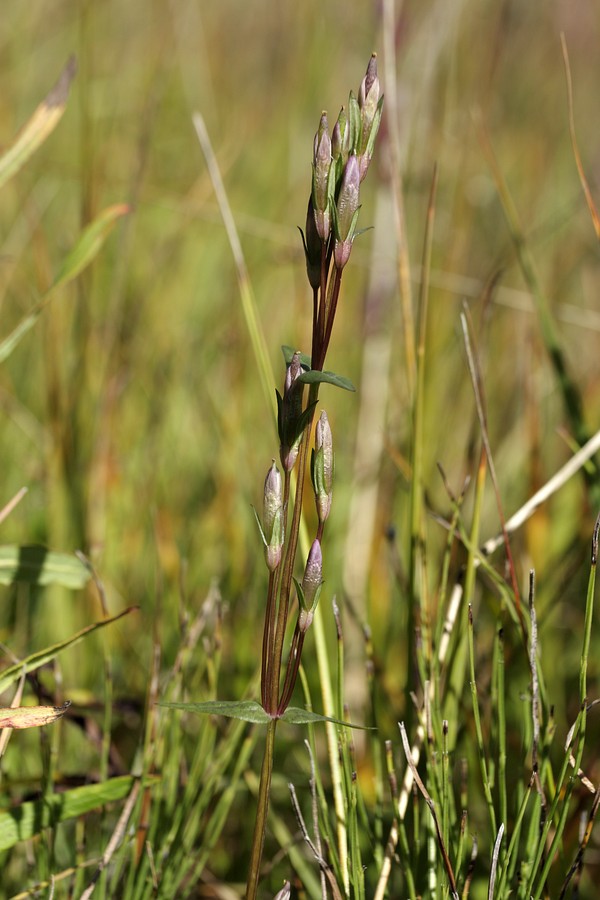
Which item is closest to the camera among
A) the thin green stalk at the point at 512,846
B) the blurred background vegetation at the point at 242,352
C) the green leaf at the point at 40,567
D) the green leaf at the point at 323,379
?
the green leaf at the point at 323,379

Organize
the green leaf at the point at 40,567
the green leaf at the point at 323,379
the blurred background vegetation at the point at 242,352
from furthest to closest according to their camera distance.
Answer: the blurred background vegetation at the point at 242,352 < the green leaf at the point at 40,567 < the green leaf at the point at 323,379

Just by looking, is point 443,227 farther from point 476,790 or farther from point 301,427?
point 301,427

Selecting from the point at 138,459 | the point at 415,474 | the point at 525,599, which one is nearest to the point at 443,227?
the point at 138,459

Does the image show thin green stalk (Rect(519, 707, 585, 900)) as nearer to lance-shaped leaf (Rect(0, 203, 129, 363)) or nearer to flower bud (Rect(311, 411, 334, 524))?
flower bud (Rect(311, 411, 334, 524))

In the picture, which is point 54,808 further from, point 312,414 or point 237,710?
point 312,414

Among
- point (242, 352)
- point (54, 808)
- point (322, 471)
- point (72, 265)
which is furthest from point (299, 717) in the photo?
point (242, 352)

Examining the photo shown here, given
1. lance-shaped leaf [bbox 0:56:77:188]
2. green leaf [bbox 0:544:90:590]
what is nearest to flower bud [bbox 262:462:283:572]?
green leaf [bbox 0:544:90:590]

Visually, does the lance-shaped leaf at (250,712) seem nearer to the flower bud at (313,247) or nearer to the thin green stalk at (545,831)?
the thin green stalk at (545,831)

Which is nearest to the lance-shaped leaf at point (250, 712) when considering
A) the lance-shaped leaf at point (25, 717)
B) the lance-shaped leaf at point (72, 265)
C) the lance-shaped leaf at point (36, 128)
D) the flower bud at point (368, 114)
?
the lance-shaped leaf at point (25, 717)
